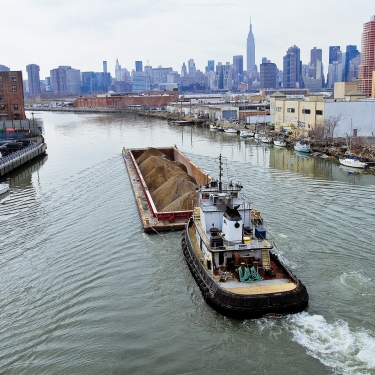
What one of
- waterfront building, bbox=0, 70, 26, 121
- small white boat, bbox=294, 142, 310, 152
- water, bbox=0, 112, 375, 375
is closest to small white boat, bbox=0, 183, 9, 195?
water, bbox=0, 112, 375, 375

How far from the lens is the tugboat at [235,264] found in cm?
1465

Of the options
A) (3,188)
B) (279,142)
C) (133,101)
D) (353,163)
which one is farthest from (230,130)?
(133,101)

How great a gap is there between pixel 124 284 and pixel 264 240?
5631 millimetres

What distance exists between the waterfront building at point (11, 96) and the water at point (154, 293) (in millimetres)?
38942

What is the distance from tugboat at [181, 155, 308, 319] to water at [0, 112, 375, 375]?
50 cm

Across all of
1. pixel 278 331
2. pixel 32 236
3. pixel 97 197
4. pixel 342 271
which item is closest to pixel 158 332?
pixel 278 331

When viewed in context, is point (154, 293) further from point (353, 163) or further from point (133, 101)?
point (133, 101)

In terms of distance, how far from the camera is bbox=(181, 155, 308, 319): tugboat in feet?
48.1

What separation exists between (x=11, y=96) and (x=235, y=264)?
60440 millimetres

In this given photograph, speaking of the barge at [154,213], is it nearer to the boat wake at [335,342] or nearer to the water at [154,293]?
the water at [154,293]

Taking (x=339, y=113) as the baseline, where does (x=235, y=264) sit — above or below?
below

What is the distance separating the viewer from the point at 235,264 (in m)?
16.6

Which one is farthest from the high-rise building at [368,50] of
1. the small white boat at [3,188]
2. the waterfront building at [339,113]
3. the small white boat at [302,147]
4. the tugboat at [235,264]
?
the tugboat at [235,264]

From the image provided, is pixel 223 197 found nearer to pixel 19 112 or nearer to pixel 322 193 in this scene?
pixel 322 193
